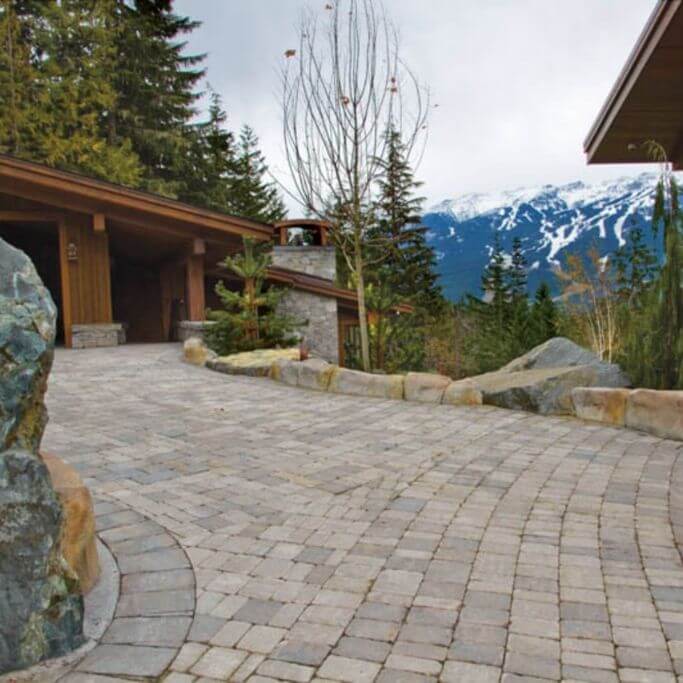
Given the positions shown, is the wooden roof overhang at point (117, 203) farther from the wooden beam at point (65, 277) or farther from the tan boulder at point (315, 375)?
the tan boulder at point (315, 375)

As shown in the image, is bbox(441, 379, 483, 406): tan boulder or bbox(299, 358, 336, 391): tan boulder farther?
bbox(299, 358, 336, 391): tan boulder

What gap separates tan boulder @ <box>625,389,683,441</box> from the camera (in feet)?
15.1

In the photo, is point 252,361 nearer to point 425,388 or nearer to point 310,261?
point 425,388

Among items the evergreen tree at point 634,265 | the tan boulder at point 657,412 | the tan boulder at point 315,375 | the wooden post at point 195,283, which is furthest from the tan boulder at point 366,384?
the wooden post at point 195,283

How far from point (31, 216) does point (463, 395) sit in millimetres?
9483

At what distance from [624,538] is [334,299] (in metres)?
9.96

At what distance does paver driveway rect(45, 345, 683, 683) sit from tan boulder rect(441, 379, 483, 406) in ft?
2.12

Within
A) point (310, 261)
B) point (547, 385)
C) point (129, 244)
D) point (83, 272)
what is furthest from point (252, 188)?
point (547, 385)

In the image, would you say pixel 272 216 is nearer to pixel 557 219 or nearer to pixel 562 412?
pixel 557 219

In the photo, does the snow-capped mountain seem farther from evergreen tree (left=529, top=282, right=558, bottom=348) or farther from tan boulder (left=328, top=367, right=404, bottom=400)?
tan boulder (left=328, top=367, right=404, bottom=400)

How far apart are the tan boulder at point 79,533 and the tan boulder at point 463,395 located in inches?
171

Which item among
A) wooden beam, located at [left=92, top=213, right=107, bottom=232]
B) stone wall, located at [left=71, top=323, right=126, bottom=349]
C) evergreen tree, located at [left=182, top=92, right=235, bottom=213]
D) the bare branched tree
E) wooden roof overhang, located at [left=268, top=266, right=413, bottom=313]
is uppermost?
evergreen tree, located at [left=182, top=92, right=235, bottom=213]

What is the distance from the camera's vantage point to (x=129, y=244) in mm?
14461

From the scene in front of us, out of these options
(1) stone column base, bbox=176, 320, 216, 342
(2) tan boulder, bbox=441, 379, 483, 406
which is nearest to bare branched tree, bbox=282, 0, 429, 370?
(2) tan boulder, bbox=441, 379, 483, 406
